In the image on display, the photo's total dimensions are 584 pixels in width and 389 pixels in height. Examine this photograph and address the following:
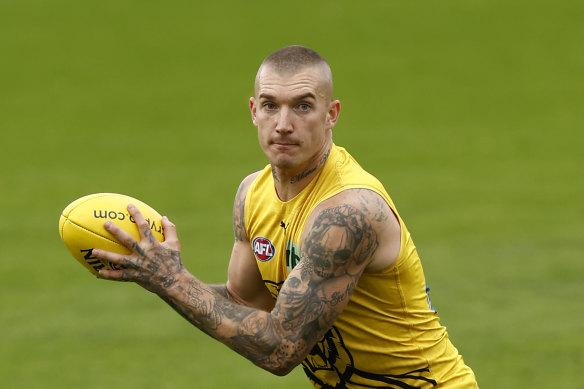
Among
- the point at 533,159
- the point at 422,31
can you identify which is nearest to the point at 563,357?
the point at 533,159

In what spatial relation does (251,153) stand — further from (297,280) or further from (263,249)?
(297,280)

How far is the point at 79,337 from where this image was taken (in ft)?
43.6

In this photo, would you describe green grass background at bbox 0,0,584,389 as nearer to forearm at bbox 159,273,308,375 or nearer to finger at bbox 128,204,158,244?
forearm at bbox 159,273,308,375

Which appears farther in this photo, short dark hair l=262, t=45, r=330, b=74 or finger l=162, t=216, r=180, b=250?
short dark hair l=262, t=45, r=330, b=74

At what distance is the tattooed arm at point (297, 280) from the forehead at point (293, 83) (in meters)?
0.69

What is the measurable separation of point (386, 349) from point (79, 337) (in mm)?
7677

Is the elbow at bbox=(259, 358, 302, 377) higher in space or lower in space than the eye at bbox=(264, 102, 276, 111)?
lower

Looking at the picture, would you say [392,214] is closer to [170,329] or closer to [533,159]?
[170,329]

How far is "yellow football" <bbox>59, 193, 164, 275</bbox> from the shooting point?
243 inches

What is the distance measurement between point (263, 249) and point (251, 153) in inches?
656

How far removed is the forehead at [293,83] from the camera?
6199 mm

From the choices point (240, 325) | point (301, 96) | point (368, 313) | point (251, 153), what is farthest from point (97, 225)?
point (251, 153)

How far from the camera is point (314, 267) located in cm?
590

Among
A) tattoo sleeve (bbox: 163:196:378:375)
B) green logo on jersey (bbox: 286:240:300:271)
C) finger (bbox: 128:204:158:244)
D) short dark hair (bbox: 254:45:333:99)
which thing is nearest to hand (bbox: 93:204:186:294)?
finger (bbox: 128:204:158:244)
